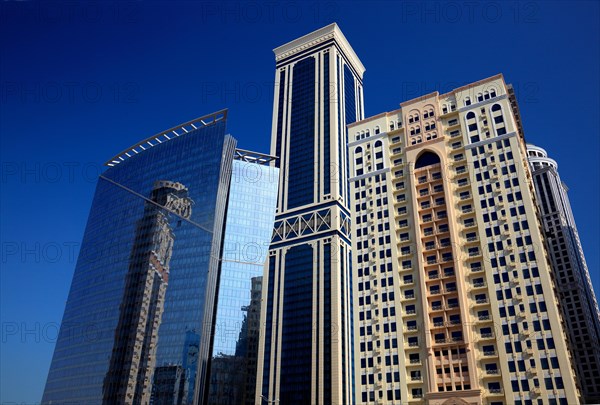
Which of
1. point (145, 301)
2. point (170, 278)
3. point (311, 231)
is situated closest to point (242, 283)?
point (170, 278)

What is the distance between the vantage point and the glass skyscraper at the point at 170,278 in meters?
109

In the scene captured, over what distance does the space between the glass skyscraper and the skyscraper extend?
1062 cm

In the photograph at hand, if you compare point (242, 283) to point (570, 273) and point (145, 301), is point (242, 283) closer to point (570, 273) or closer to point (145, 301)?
point (145, 301)

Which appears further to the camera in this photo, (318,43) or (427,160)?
(318,43)

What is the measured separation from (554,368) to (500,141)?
3707 centimetres

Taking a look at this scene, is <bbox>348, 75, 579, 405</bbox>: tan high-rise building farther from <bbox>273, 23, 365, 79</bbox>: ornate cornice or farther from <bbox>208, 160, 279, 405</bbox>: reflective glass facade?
<bbox>273, 23, 365, 79</bbox>: ornate cornice

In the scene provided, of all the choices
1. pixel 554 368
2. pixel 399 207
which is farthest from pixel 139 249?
pixel 554 368

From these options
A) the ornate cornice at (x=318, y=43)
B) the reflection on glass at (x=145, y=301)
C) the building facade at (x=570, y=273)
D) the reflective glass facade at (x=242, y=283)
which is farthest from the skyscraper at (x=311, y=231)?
the building facade at (x=570, y=273)

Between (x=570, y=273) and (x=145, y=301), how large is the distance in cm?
12748

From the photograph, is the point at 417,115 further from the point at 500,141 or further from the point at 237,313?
the point at 237,313

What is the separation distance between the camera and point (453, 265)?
3014 inches

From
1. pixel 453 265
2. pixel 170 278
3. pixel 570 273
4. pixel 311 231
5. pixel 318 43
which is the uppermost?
pixel 318 43

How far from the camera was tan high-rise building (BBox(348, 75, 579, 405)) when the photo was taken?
218 ft

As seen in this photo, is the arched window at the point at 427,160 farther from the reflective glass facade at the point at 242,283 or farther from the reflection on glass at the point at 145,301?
the reflection on glass at the point at 145,301
